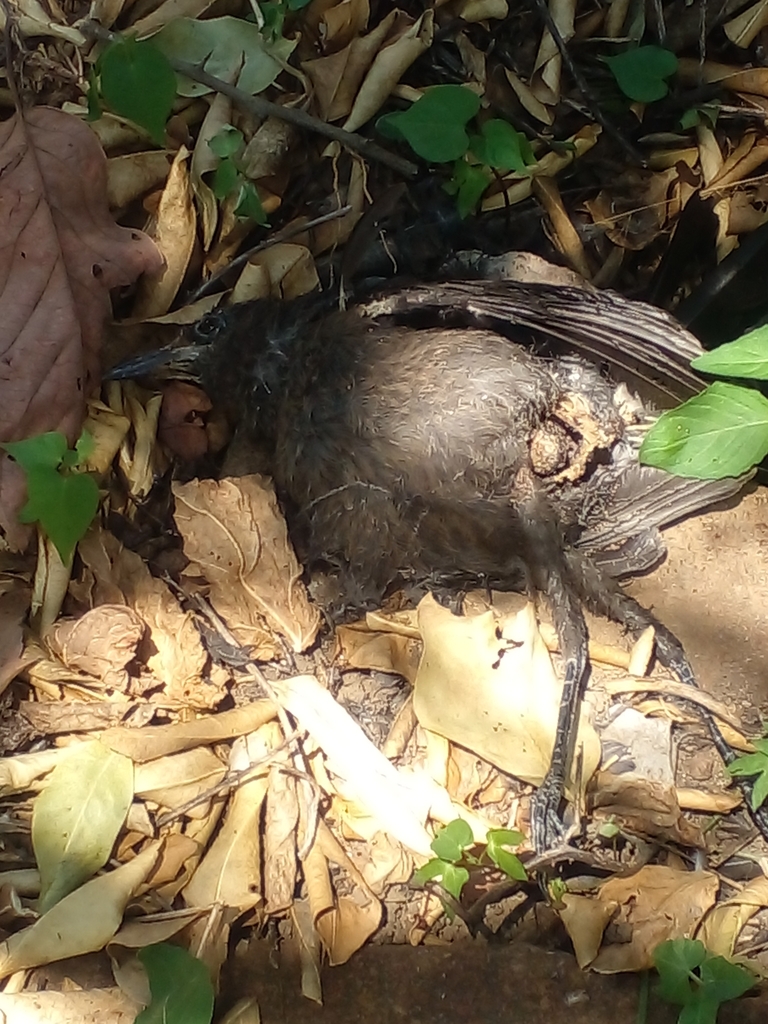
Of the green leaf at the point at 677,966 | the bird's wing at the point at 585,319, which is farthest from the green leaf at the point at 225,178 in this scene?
the green leaf at the point at 677,966

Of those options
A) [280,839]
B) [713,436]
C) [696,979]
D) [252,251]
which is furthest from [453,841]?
[252,251]

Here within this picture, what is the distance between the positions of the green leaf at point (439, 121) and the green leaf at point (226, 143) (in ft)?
0.95

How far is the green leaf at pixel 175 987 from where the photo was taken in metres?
1.44

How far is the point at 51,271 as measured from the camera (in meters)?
1.86

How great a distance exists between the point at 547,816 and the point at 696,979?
312 mm

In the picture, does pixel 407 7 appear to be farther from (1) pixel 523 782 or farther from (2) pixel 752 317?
(1) pixel 523 782

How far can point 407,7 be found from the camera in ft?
7.07

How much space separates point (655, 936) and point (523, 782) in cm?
31

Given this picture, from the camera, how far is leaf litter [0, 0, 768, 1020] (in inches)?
63.6

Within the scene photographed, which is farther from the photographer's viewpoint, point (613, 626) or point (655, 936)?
point (613, 626)

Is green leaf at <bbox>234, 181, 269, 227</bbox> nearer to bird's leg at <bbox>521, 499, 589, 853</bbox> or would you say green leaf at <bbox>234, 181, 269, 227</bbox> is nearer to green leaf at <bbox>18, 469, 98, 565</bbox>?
green leaf at <bbox>18, 469, 98, 565</bbox>

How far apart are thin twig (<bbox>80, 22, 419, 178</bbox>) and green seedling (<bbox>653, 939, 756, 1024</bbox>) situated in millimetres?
1505

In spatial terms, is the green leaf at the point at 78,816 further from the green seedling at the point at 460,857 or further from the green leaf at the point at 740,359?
the green leaf at the point at 740,359

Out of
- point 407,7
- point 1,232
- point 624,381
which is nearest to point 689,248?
point 624,381
